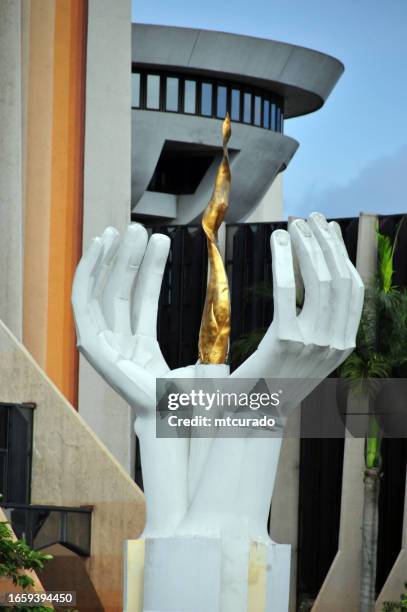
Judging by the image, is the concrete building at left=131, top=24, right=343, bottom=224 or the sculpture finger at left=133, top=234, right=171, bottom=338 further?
the concrete building at left=131, top=24, right=343, bottom=224

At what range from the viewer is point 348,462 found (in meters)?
34.3

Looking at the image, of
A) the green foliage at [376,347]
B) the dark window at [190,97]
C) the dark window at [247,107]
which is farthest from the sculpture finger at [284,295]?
the dark window at [247,107]

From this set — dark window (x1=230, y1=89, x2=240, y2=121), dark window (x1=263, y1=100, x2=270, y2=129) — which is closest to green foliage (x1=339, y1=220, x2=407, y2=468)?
dark window (x1=230, y1=89, x2=240, y2=121)

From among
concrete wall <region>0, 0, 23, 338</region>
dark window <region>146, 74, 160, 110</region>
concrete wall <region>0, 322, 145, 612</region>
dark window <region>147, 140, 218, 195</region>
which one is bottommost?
concrete wall <region>0, 322, 145, 612</region>

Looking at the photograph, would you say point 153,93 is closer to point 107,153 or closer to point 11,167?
point 107,153

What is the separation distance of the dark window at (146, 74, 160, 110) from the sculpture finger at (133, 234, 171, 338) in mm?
26327

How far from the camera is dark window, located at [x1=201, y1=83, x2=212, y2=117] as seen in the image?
156 feet

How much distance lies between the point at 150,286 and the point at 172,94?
2691 centimetres

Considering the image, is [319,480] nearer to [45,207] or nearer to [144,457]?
[45,207]

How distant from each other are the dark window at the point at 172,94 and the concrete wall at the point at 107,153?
10961 mm

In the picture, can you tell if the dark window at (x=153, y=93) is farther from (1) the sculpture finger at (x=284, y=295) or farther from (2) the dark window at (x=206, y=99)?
(1) the sculpture finger at (x=284, y=295)

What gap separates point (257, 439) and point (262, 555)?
1480 mm

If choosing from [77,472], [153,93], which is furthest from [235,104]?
[77,472]

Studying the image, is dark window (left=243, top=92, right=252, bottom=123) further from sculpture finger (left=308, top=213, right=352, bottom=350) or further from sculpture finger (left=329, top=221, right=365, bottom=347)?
sculpture finger (left=308, top=213, right=352, bottom=350)
